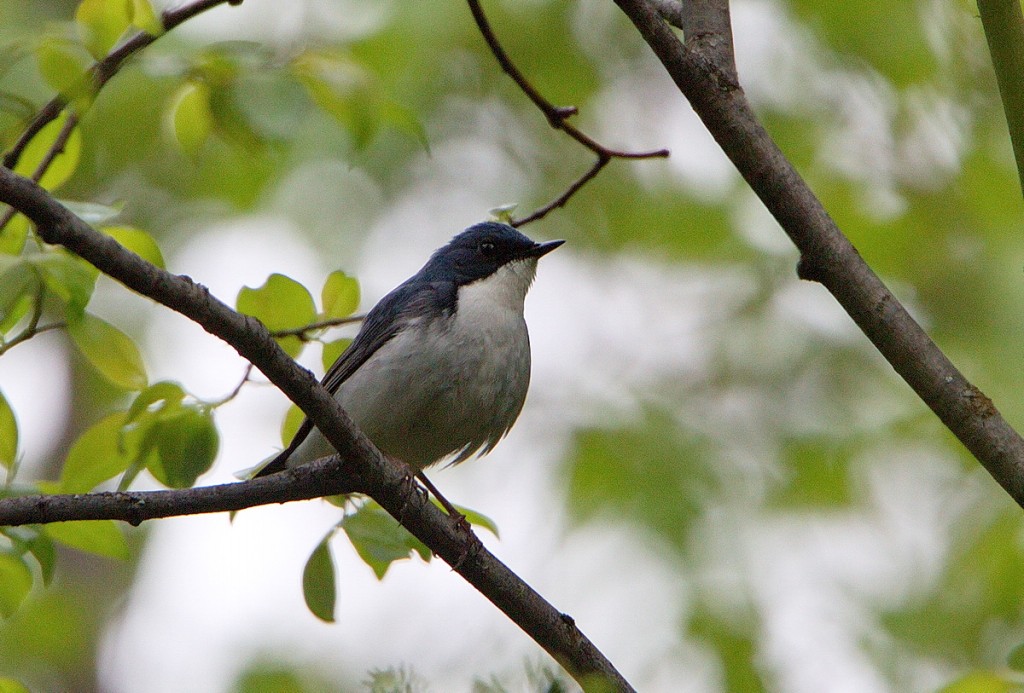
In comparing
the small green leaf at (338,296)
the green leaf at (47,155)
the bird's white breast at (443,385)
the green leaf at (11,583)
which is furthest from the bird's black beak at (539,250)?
the green leaf at (11,583)

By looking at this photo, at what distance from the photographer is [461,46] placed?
278 inches

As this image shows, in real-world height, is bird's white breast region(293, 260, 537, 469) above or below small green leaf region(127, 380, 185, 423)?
below

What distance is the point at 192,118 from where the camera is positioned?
11.7ft

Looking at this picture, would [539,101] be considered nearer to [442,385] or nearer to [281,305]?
[281,305]

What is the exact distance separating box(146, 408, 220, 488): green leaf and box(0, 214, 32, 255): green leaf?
0.63 metres

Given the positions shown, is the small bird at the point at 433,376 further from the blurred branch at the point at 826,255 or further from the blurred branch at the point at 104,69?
the blurred branch at the point at 826,255

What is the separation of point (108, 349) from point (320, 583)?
934 mm

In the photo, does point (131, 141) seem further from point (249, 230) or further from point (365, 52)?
point (365, 52)

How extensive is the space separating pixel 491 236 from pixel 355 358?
101 cm

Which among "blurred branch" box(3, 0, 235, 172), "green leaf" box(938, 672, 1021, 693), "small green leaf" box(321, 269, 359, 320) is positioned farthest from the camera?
"small green leaf" box(321, 269, 359, 320)

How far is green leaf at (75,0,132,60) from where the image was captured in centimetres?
287

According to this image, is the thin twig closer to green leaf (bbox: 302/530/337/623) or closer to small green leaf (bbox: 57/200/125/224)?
small green leaf (bbox: 57/200/125/224)

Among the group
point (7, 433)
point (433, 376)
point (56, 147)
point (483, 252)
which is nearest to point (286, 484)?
point (7, 433)

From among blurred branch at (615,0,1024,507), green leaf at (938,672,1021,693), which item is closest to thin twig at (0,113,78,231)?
blurred branch at (615,0,1024,507)
